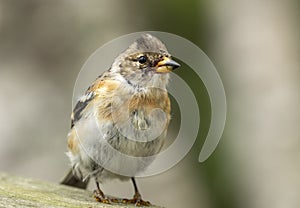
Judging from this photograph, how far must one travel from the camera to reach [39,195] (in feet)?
17.7

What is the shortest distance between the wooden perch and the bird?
0.74 feet

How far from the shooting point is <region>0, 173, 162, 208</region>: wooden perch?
491 centimetres

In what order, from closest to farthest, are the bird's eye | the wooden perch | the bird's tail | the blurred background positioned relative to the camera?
the wooden perch < the bird's eye < the bird's tail < the blurred background

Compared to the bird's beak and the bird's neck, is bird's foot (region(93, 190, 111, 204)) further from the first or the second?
the bird's beak

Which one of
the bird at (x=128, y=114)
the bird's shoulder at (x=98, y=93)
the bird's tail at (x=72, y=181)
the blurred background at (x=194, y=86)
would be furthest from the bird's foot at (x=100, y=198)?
the blurred background at (x=194, y=86)

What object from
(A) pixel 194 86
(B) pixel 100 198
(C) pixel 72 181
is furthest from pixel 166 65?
(A) pixel 194 86

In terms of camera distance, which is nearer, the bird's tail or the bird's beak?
the bird's beak

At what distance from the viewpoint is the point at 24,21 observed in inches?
441

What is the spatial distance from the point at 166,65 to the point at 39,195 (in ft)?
4.54

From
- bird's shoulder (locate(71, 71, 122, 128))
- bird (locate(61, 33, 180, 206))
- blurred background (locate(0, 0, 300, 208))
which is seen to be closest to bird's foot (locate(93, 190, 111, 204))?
bird (locate(61, 33, 180, 206))

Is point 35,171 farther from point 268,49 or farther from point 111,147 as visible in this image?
point 111,147

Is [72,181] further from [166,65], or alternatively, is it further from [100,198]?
[166,65]

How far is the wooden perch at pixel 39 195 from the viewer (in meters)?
4.91

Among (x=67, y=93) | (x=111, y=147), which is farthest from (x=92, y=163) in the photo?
(x=67, y=93)
